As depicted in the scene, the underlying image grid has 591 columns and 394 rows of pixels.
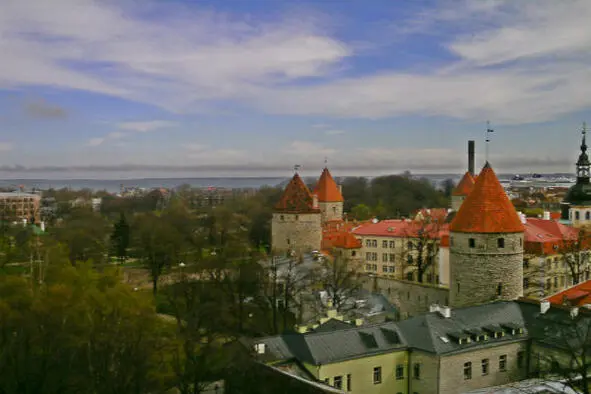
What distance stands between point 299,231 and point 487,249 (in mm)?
17443

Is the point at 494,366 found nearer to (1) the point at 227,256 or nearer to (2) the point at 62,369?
(2) the point at 62,369

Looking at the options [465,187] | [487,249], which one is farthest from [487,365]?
[465,187]

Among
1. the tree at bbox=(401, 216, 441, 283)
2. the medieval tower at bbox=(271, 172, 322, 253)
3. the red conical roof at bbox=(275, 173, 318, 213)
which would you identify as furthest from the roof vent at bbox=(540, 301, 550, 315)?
the red conical roof at bbox=(275, 173, 318, 213)

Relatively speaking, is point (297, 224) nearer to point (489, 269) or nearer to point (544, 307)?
→ point (489, 269)

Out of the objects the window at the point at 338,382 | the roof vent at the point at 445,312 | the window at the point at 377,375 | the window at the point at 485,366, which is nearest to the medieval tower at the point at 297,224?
the roof vent at the point at 445,312

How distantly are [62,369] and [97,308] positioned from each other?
9.87 feet

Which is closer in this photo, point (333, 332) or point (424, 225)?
point (333, 332)

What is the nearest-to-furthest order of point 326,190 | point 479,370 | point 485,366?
point 479,370
point 485,366
point 326,190

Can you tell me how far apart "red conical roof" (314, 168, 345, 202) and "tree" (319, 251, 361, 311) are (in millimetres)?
21273

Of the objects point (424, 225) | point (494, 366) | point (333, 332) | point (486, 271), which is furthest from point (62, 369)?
point (424, 225)

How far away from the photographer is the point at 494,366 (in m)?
20.0

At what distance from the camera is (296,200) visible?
133 ft

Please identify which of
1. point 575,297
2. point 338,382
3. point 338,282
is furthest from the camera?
point 338,282

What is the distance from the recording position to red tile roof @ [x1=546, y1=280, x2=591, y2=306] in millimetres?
22906
